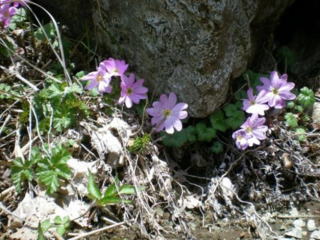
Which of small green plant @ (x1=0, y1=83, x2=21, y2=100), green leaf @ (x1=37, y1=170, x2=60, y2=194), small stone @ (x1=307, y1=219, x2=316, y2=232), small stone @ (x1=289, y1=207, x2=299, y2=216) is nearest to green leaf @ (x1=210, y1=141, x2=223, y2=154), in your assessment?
small stone @ (x1=289, y1=207, x2=299, y2=216)

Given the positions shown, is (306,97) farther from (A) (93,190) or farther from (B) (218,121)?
(A) (93,190)

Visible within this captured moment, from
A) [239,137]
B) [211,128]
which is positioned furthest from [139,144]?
[239,137]

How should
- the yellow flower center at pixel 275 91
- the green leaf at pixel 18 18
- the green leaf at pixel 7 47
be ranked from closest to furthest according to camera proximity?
the yellow flower center at pixel 275 91, the green leaf at pixel 7 47, the green leaf at pixel 18 18

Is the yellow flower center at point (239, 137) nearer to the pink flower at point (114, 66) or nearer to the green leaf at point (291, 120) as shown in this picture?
the green leaf at point (291, 120)

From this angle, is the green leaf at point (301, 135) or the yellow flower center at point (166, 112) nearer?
the yellow flower center at point (166, 112)

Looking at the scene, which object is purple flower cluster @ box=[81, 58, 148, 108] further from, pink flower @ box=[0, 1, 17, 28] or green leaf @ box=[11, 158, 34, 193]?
pink flower @ box=[0, 1, 17, 28]

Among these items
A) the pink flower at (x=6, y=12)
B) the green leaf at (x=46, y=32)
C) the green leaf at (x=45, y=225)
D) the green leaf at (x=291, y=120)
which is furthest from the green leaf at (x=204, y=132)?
the pink flower at (x=6, y=12)
